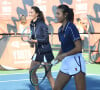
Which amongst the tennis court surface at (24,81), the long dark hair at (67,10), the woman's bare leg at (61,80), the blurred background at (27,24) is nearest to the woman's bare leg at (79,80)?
the woman's bare leg at (61,80)

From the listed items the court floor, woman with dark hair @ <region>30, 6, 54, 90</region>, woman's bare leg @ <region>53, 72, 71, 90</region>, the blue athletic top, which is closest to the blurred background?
the court floor

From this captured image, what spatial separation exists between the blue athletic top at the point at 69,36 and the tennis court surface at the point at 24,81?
331 centimetres

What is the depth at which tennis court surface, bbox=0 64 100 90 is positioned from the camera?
25.8ft

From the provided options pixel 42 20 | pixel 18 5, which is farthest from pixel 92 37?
pixel 42 20

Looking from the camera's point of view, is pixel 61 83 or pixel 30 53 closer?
pixel 61 83

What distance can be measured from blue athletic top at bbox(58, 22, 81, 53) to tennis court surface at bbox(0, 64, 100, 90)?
10.8ft

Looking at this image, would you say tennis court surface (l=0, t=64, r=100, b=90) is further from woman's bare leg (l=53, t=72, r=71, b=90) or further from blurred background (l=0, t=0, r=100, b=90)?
woman's bare leg (l=53, t=72, r=71, b=90)

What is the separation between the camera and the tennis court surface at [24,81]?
7871 mm

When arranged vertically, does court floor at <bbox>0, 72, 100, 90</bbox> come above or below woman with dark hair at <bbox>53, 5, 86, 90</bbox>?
below

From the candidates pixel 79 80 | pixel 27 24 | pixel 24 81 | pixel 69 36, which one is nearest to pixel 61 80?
pixel 79 80

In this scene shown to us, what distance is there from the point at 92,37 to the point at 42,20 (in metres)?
7.80

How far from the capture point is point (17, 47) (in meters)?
10.9

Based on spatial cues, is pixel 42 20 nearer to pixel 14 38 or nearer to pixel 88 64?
pixel 14 38

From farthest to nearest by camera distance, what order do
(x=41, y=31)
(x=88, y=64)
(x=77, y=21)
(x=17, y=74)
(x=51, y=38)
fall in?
(x=77, y=21) < (x=51, y=38) < (x=88, y=64) < (x=17, y=74) < (x=41, y=31)
